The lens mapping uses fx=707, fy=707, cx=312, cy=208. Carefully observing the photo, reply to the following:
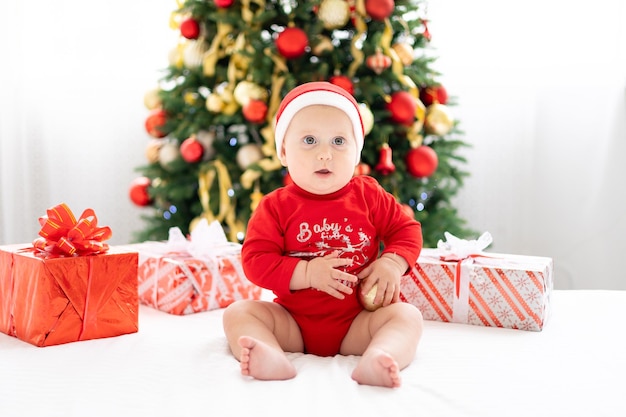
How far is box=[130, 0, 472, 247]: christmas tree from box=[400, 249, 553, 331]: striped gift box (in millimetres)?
617

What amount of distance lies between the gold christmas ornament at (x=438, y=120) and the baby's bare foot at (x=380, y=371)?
1.31 meters

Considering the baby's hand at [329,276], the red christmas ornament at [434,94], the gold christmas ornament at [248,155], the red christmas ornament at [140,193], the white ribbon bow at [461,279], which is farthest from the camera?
the red christmas ornament at [140,193]

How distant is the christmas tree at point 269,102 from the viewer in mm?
2145

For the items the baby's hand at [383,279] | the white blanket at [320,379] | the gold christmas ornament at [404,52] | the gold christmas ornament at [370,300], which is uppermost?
the gold christmas ornament at [404,52]

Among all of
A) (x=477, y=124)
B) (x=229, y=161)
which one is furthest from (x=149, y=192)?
(x=477, y=124)

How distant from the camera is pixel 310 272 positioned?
1231 mm

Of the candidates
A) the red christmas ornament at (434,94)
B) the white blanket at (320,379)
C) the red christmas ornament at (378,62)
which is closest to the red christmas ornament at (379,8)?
the red christmas ornament at (378,62)

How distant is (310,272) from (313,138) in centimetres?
25

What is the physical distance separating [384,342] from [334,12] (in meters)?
1.24

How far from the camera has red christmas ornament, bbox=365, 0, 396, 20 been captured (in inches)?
82.4

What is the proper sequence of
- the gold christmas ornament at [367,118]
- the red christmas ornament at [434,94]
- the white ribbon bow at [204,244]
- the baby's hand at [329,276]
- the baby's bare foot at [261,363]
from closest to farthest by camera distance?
the baby's bare foot at [261,363], the baby's hand at [329,276], the white ribbon bow at [204,244], the gold christmas ornament at [367,118], the red christmas ornament at [434,94]

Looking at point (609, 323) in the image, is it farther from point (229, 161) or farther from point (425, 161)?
point (229, 161)

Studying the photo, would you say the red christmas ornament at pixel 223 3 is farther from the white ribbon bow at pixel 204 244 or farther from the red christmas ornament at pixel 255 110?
the white ribbon bow at pixel 204 244

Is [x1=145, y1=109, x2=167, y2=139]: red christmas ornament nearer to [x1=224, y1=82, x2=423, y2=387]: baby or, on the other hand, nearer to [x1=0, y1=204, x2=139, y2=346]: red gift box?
[x1=0, y1=204, x2=139, y2=346]: red gift box
